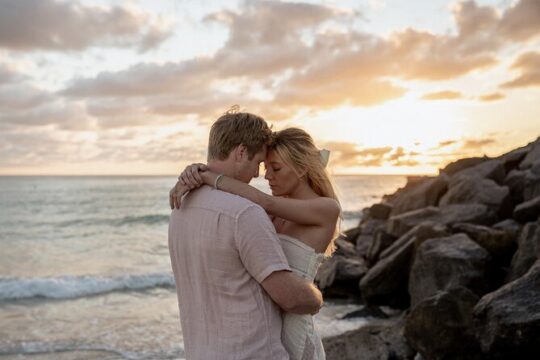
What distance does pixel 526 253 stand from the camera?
7910mm

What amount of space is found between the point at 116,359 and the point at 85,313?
158 inches

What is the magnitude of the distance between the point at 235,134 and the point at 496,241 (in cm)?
767

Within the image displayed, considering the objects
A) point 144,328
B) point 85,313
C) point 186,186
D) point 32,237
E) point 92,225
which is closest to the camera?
point 186,186

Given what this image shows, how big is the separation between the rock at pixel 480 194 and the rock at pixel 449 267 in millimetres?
3484

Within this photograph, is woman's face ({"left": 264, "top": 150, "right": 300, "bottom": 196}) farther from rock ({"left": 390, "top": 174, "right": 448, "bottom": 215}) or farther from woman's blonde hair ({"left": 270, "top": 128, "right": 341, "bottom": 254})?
rock ({"left": 390, "top": 174, "right": 448, "bottom": 215})

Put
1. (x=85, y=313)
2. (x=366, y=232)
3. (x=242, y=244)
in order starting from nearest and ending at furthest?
(x=242, y=244), (x=85, y=313), (x=366, y=232)

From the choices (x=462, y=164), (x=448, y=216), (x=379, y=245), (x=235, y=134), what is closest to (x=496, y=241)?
(x=448, y=216)

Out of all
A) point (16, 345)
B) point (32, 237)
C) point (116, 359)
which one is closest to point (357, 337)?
point (116, 359)

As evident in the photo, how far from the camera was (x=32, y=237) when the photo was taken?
30.9 meters

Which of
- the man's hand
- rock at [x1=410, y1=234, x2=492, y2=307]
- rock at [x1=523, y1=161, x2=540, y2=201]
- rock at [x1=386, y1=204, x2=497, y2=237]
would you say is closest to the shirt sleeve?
the man's hand

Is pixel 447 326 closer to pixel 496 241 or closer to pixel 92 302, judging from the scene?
pixel 496 241

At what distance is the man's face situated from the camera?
8.87 ft

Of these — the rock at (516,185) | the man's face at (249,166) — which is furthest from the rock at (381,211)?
the man's face at (249,166)

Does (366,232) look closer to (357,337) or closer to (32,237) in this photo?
(357,337)
